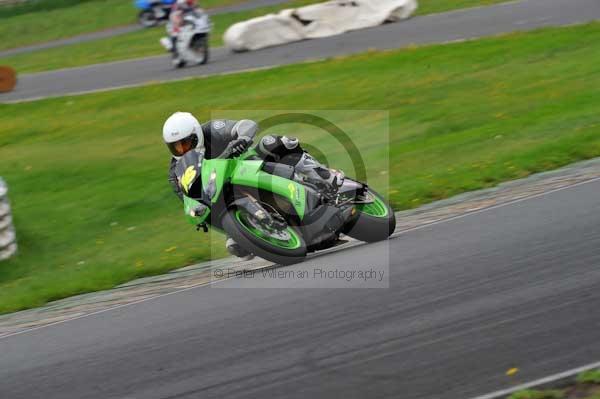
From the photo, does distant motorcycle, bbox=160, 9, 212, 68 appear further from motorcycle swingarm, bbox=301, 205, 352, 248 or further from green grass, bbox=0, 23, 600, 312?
motorcycle swingarm, bbox=301, 205, 352, 248

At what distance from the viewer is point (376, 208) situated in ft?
28.7

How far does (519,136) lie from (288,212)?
5322mm

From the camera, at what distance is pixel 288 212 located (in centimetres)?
834

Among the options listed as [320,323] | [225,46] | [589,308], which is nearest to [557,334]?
[589,308]

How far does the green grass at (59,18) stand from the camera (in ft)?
109

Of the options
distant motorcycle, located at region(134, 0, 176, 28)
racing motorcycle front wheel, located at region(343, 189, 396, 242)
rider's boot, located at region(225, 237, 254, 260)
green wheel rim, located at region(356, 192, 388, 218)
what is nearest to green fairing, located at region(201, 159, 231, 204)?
rider's boot, located at region(225, 237, 254, 260)

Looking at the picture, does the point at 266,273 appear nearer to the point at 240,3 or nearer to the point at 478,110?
the point at 478,110

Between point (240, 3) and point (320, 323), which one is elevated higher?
point (320, 323)

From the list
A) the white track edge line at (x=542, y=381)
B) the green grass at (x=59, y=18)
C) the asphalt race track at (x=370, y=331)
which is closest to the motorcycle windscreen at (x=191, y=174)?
the asphalt race track at (x=370, y=331)

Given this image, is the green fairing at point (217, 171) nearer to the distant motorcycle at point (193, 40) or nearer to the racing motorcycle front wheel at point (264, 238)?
the racing motorcycle front wheel at point (264, 238)

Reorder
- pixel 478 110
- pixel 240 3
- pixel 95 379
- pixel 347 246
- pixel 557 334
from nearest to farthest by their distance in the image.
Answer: pixel 557 334
pixel 95 379
pixel 347 246
pixel 478 110
pixel 240 3

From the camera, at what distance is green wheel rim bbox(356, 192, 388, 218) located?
8.69m

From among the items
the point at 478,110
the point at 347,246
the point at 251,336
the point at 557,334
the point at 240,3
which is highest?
the point at 557,334

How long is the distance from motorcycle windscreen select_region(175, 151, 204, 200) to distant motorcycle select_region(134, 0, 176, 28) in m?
25.0
